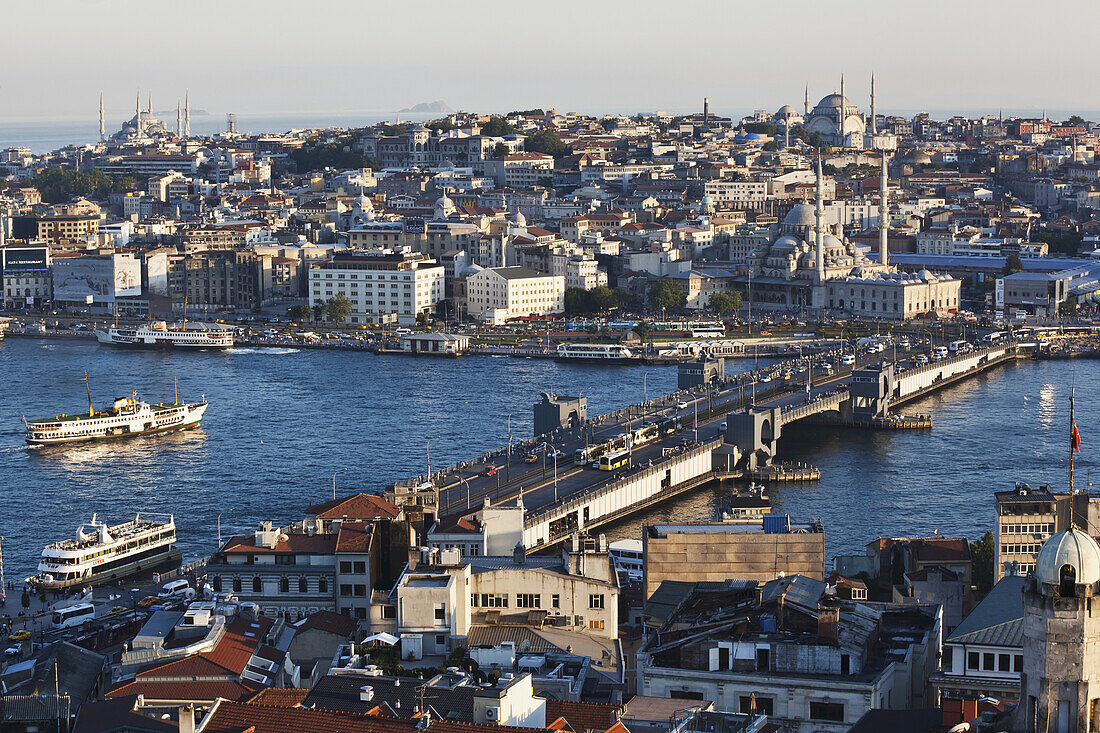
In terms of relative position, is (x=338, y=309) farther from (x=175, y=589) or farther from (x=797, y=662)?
(x=797, y=662)

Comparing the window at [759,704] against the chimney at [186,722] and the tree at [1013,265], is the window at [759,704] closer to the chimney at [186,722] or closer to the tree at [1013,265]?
the chimney at [186,722]

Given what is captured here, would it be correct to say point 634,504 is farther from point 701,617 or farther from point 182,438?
point 701,617

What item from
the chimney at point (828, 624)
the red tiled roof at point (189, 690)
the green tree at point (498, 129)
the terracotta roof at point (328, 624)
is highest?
the green tree at point (498, 129)

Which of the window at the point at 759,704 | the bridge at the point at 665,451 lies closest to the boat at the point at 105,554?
the bridge at the point at 665,451

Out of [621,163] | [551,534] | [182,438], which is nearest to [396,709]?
[551,534]

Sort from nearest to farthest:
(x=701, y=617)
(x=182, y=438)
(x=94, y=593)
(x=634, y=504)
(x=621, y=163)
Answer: (x=701, y=617), (x=94, y=593), (x=634, y=504), (x=182, y=438), (x=621, y=163)

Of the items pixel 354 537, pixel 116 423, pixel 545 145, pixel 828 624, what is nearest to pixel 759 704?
pixel 828 624
